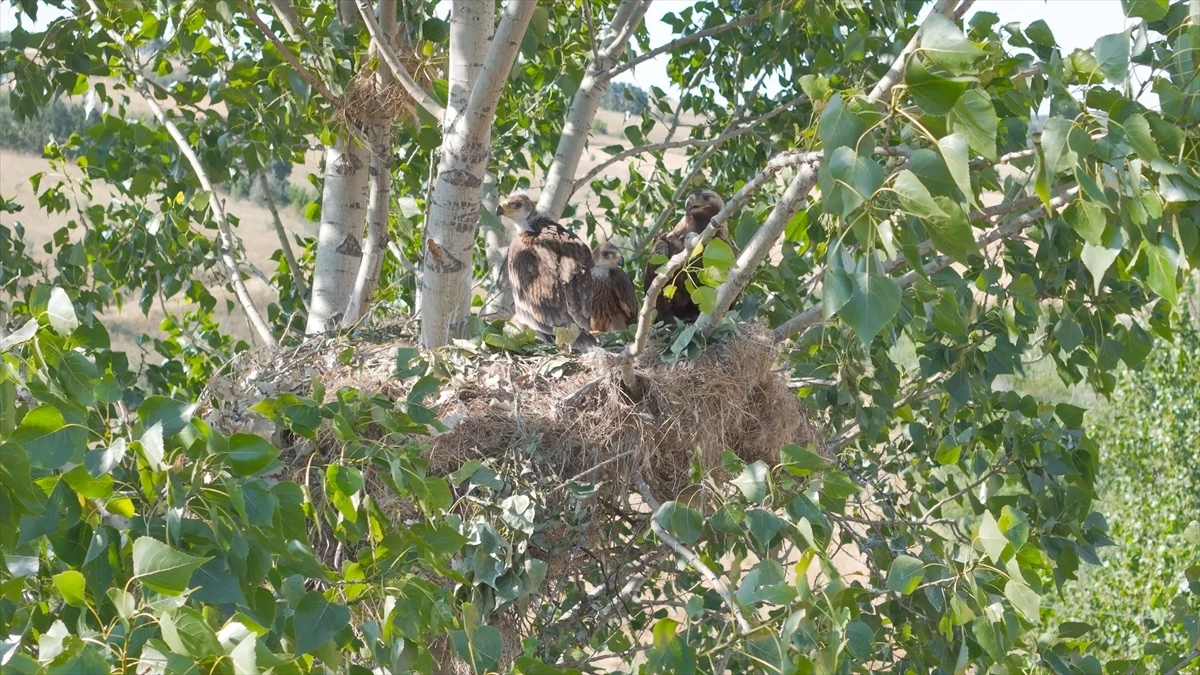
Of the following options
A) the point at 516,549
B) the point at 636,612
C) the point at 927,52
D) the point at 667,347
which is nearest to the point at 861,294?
the point at 927,52

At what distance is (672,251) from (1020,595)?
9.23 ft

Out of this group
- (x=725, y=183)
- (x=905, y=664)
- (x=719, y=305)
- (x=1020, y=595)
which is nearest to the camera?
(x=1020, y=595)

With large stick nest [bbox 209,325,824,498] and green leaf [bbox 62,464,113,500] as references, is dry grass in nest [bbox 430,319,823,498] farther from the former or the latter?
green leaf [bbox 62,464,113,500]

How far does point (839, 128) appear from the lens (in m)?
1.26

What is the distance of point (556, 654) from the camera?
310cm

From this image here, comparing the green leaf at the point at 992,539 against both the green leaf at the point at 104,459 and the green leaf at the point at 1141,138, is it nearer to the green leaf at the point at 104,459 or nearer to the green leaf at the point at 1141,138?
the green leaf at the point at 1141,138

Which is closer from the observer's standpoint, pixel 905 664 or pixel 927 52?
pixel 927 52

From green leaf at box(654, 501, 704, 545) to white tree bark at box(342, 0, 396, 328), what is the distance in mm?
1883

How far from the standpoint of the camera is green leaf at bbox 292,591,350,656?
1478mm

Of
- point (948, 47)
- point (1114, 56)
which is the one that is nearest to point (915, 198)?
point (948, 47)

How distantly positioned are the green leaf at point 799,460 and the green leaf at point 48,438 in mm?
1038

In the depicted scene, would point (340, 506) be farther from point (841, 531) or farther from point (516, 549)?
point (841, 531)

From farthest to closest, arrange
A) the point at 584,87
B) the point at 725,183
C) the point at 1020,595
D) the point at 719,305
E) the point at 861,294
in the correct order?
the point at 725,183, the point at 584,87, the point at 719,305, the point at 1020,595, the point at 861,294

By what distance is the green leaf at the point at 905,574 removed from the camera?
1694 millimetres
